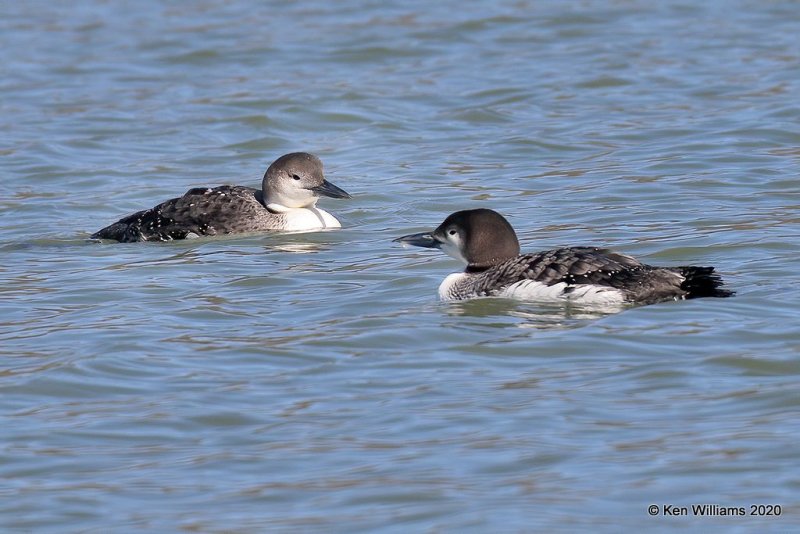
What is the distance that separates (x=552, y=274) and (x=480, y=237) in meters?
0.67

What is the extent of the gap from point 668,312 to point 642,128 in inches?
258

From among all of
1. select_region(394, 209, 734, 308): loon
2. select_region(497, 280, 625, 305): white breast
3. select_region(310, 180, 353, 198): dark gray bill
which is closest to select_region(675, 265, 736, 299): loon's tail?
select_region(394, 209, 734, 308): loon

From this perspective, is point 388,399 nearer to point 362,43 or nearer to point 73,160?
point 73,160

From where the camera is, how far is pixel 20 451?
255 inches

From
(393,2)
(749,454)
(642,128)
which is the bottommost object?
(749,454)

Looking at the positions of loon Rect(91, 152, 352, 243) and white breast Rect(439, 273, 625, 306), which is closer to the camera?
white breast Rect(439, 273, 625, 306)

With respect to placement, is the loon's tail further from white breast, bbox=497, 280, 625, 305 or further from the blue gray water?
white breast, bbox=497, 280, 625, 305

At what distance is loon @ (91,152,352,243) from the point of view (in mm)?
11234

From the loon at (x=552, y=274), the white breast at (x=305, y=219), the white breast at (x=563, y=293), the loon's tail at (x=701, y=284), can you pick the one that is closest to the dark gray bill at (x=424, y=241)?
the loon at (x=552, y=274)

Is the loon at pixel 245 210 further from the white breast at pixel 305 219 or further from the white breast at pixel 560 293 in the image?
the white breast at pixel 560 293

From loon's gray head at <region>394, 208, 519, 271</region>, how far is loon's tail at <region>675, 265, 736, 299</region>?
1094 mm

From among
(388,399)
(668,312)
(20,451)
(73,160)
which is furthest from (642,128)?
(20,451)

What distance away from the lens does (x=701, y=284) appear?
27.0 feet

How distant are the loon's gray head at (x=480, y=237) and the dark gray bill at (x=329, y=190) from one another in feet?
8.18
